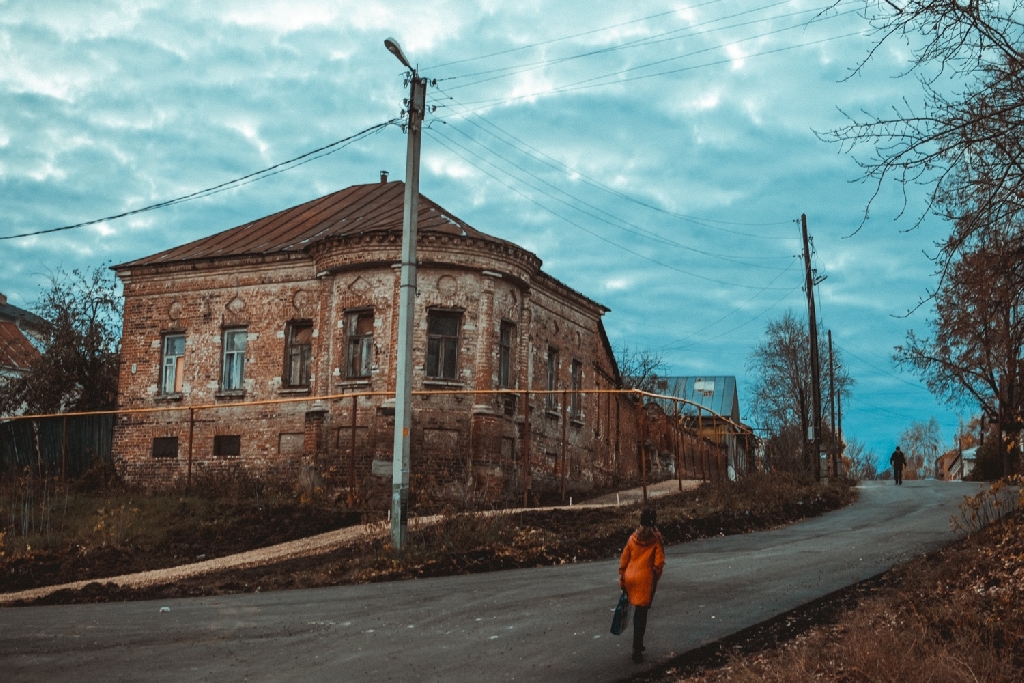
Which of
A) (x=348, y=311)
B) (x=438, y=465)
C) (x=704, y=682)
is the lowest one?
(x=704, y=682)

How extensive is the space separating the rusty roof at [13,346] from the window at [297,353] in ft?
79.1

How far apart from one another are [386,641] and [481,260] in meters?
17.8

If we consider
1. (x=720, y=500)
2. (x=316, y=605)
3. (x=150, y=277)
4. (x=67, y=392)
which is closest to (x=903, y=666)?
(x=316, y=605)

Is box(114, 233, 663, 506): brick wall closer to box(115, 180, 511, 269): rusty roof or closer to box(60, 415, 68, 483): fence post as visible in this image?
box(115, 180, 511, 269): rusty roof

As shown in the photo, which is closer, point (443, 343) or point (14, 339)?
point (443, 343)

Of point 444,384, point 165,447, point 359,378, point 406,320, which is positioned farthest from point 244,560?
point 165,447

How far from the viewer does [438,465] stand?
90.1ft

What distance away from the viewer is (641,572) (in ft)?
37.0

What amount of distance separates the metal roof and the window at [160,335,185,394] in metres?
51.4

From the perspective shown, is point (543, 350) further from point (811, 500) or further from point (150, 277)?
point (150, 277)

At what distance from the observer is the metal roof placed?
263 feet

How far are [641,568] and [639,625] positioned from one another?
0.61 metres

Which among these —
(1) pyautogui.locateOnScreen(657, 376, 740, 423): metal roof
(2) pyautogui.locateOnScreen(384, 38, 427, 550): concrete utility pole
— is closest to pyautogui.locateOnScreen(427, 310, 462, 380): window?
(2) pyautogui.locateOnScreen(384, 38, 427, 550): concrete utility pole

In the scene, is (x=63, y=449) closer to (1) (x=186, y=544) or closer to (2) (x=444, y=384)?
(1) (x=186, y=544)
